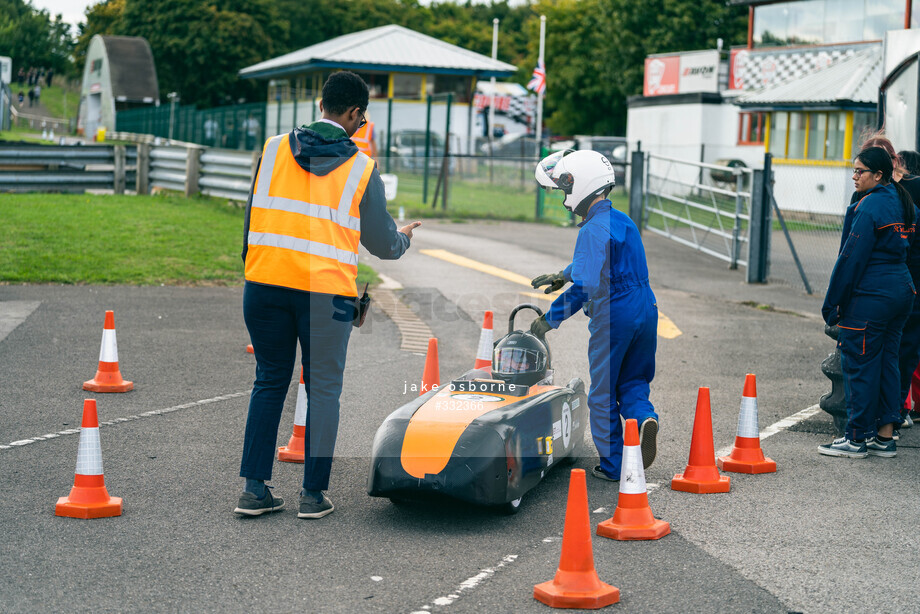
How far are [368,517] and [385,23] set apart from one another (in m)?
70.5

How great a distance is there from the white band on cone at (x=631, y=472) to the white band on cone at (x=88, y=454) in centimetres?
269

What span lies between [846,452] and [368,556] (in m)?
3.60

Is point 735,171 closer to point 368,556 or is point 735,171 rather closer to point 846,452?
point 846,452

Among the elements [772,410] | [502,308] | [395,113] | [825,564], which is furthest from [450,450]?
[395,113]

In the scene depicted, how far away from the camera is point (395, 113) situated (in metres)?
45.3

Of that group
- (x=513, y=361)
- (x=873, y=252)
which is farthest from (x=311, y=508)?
(x=873, y=252)

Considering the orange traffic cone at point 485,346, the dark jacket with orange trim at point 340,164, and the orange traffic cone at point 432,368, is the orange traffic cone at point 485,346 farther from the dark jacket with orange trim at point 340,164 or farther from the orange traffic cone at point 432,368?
the dark jacket with orange trim at point 340,164

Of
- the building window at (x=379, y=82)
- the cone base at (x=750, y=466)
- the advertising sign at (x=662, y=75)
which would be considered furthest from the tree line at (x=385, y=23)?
the cone base at (x=750, y=466)

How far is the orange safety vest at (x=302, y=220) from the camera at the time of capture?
5.11 m

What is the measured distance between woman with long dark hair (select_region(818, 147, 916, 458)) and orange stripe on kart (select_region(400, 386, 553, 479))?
2.57 meters

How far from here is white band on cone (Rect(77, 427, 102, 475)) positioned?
16.9 feet

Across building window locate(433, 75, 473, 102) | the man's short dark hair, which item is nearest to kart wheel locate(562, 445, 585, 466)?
the man's short dark hair

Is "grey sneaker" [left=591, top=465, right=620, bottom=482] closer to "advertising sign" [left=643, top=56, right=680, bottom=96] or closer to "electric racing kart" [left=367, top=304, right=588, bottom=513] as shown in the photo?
"electric racing kart" [left=367, top=304, right=588, bottom=513]

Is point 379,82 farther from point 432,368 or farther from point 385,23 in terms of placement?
point 432,368
